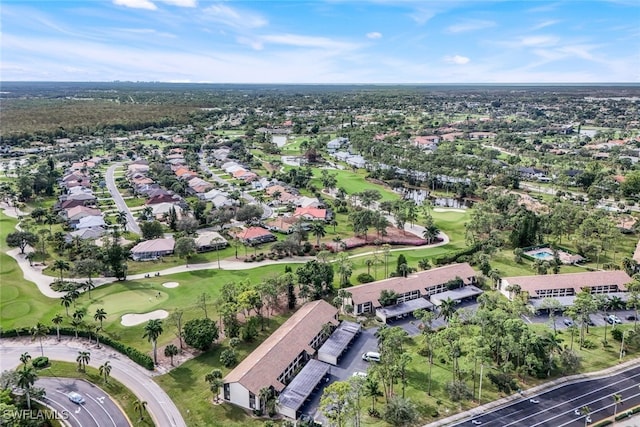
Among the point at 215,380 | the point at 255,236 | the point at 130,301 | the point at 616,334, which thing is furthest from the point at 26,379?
the point at 616,334

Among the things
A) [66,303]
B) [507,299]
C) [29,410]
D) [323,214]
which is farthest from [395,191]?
[29,410]

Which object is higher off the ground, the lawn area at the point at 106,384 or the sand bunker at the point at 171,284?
the sand bunker at the point at 171,284

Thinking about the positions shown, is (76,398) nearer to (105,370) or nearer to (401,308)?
(105,370)

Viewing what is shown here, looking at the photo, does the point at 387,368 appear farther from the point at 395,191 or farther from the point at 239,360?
the point at 395,191

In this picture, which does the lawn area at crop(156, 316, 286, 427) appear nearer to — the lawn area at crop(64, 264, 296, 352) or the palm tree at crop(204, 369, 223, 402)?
the palm tree at crop(204, 369, 223, 402)

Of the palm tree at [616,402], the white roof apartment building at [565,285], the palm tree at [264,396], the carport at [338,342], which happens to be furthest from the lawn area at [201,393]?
the white roof apartment building at [565,285]

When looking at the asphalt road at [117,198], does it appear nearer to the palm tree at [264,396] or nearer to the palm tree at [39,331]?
the palm tree at [39,331]
